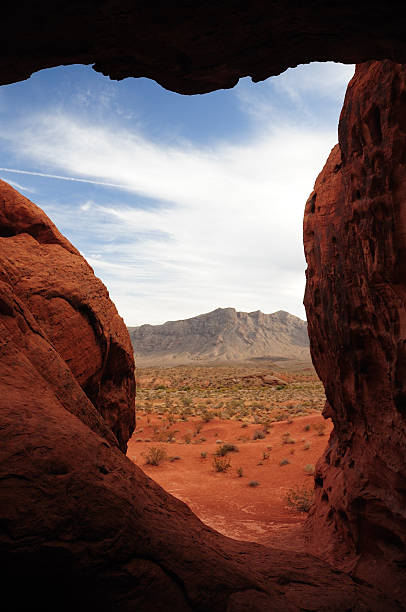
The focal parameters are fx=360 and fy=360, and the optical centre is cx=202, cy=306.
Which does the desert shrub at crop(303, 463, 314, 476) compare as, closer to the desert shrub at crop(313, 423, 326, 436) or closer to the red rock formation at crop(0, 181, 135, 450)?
the desert shrub at crop(313, 423, 326, 436)

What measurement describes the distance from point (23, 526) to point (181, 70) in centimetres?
486

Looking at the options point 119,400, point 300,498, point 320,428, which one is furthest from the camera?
point 320,428

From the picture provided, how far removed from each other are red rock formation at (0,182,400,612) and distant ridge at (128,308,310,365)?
120 m

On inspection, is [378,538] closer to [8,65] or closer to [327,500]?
[327,500]

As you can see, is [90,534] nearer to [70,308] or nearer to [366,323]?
[70,308]

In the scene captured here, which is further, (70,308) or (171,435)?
(171,435)

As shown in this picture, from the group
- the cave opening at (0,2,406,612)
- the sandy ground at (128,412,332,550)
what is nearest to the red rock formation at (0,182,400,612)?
the cave opening at (0,2,406,612)

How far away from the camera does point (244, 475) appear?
13266mm

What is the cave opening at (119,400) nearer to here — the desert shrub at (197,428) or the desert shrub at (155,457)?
the desert shrub at (155,457)

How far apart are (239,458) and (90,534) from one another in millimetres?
13450

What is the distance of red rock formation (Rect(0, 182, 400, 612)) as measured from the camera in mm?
Answer: 2559

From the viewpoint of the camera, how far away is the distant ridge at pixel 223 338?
5261 inches

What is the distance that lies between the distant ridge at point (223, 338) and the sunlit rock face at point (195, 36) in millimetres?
120968

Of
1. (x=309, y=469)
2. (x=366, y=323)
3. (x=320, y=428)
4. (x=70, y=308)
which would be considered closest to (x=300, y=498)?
(x=309, y=469)
